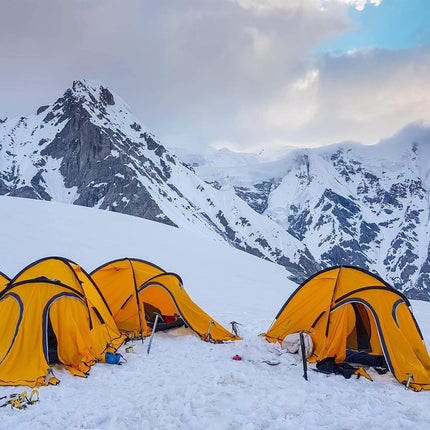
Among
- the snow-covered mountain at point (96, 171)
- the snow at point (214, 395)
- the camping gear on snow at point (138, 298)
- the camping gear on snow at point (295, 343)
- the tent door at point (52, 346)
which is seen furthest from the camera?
the snow-covered mountain at point (96, 171)

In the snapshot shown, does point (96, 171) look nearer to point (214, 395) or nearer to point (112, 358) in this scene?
point (112, 358)

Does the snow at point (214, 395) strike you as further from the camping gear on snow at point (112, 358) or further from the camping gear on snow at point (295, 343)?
the camping gear on snow at point (295, 343)

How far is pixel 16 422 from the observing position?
5.51 m

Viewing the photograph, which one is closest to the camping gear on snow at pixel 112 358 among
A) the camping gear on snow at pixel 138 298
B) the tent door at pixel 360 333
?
the camping gear on snow at pixel 138 298

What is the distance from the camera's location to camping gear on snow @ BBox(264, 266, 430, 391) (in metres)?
8.20

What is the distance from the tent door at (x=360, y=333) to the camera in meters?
9.63

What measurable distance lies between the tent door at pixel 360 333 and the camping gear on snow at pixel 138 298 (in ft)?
11.3

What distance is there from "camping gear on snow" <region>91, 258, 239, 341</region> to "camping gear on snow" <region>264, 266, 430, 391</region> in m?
2.26

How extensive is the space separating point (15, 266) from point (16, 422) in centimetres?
1667

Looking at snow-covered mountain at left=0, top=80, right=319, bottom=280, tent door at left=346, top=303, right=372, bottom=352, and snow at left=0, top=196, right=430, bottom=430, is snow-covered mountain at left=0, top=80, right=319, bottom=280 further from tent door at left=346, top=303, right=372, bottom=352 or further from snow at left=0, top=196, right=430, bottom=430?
snow at left=0, top=196, right=430, bottom=430

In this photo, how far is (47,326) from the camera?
318 inches

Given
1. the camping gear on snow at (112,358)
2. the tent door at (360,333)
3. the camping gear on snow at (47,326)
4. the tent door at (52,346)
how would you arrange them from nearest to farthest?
the camping gear on snow at (47,326)
the tent door at (52,346)
the camping gear on snow at (112,358)
the tent door at (360,333)

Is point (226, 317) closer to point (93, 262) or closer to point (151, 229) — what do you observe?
point (93, 262)

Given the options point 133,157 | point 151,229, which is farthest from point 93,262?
point 133,157
